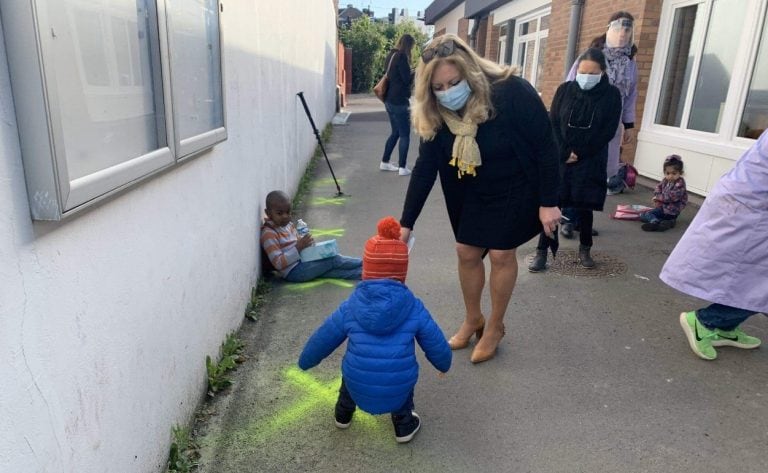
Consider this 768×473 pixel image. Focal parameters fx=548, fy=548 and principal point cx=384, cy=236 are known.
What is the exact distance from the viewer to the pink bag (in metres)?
6.00

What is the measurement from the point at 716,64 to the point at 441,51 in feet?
18.9

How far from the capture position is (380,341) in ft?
7.36

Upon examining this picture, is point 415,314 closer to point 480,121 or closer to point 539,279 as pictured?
point 480,121

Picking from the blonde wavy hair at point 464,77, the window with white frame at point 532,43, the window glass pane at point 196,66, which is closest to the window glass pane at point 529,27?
the window with white frame at point 532,43

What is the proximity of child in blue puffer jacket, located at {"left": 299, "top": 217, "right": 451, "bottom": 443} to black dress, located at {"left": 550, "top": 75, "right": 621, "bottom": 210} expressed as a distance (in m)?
2.48

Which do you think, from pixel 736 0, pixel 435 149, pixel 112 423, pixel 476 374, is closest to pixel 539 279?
pixel 476 374

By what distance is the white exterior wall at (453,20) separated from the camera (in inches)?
846

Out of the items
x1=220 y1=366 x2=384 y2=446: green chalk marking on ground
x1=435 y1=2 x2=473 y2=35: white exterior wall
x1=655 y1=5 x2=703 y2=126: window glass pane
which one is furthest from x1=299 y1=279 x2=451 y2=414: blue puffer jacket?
x1=435 y1=2 x2=473 y2=35: white exterior wall

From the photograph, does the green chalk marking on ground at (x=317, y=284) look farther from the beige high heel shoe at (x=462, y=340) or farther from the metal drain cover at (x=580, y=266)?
the metal drain cover at (x=580, y=266)

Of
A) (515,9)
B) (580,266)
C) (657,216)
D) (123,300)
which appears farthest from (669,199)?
(515,9)

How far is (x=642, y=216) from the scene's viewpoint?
580 cm

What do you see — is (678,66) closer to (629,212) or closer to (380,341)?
(629,212)

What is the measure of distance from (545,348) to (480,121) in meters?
1.49

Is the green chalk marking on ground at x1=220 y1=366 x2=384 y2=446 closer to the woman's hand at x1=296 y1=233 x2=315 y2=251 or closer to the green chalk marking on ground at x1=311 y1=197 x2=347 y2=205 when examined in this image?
the woman's hand at x1=296 y1=233 x2=315 y2=251
